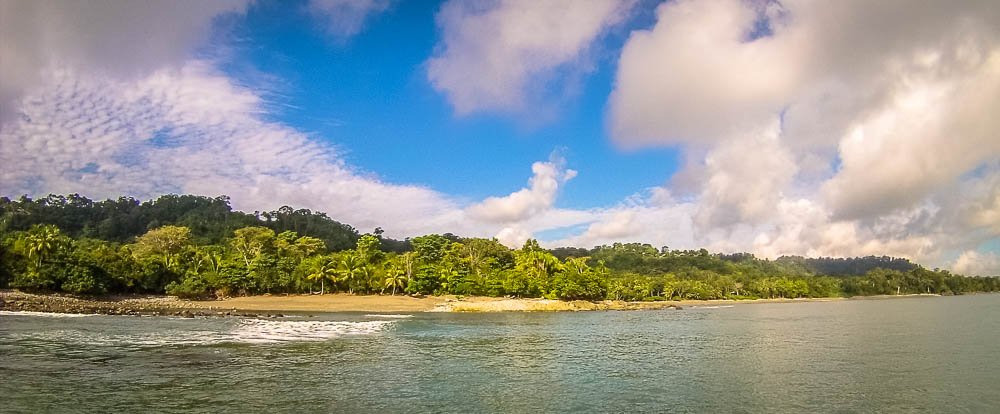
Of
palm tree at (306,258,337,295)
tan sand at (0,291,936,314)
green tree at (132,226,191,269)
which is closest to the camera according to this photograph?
tan sand at (0,291,936,314)

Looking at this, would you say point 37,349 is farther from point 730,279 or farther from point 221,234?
point 730,279

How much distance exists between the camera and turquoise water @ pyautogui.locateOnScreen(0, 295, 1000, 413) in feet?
70.2

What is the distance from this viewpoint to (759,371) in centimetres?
2981

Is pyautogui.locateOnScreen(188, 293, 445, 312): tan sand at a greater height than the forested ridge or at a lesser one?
lesser

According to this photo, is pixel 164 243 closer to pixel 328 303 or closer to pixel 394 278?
pixel 328 303

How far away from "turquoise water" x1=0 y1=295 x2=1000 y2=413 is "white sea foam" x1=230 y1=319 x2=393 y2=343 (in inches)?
12.1

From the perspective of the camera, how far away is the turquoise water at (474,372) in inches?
843

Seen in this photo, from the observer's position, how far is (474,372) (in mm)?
28859

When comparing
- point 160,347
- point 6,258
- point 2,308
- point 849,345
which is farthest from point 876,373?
point 6,258

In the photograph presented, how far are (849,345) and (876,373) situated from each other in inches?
556

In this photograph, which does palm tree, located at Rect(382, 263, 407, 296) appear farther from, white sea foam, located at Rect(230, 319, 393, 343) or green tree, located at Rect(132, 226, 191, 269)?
white sea foam, located at Rect(230, 319, 393, 343)

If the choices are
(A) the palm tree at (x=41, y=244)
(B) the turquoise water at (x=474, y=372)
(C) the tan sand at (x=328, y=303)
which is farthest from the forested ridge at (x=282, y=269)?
(B) the turquoise water at (x=474, y=372)

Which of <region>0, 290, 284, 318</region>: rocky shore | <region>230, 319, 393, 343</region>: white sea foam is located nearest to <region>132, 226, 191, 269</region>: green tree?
<region>0, 290, 284, 318</region>: rocky shore

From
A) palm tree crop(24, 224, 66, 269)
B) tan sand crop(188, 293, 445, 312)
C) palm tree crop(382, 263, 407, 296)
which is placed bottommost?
tan sand crop(188, 293, 445, 312)
